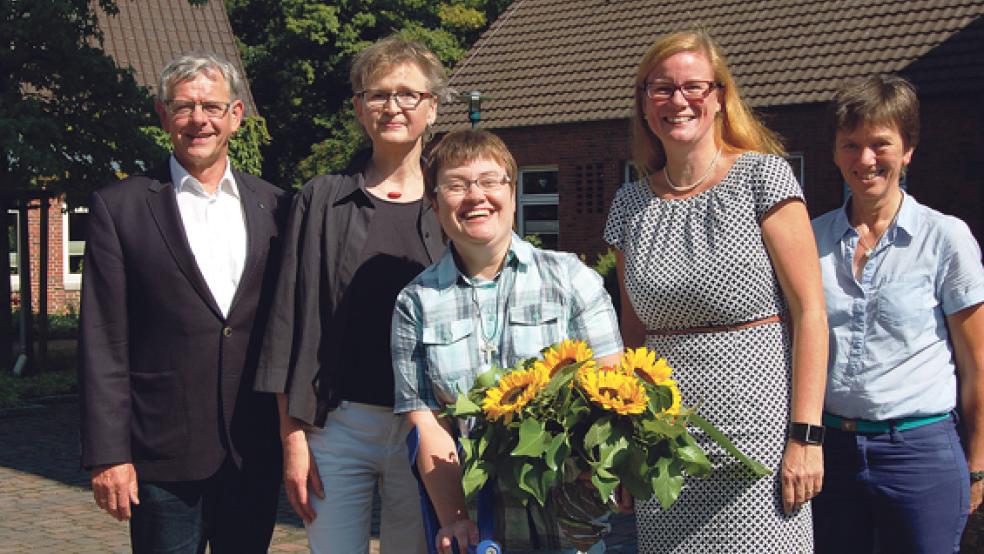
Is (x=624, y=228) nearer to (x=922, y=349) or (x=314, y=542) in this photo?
(x=922, y=349)

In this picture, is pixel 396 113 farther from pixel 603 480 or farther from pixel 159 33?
pixel 159 33

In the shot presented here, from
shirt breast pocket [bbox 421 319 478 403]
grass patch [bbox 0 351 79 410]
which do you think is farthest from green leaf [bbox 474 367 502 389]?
grass patch [bbox 0 351 79 410]

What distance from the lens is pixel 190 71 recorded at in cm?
390

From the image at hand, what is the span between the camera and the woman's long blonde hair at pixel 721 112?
11.3 ft

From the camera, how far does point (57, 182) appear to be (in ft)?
51.9

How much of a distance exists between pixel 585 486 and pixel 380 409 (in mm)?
956

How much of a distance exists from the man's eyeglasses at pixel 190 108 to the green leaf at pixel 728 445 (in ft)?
6.22

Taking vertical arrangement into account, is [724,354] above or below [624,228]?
below

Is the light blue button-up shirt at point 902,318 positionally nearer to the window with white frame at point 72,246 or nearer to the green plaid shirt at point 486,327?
the green plaid shirt at point 486,327

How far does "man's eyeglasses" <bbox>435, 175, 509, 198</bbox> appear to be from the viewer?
129 inches

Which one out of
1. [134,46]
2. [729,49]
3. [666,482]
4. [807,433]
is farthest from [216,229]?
[134,46]

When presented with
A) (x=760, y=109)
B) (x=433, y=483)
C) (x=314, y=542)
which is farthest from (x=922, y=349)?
(x=760, y=109)

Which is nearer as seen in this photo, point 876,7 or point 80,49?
point 80,49

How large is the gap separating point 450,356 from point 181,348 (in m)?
1.05
